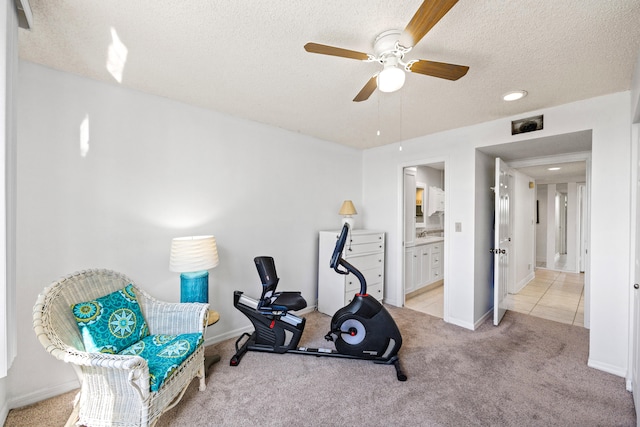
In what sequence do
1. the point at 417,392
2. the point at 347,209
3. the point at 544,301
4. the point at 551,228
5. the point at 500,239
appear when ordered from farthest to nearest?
the point at 551,228 → the point at 544,301 → the point at 347,209 → the point at 500,239 → the point at 417,392

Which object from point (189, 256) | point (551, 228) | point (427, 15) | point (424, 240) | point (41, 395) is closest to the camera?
point (427, 15)

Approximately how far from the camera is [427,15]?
1.15m

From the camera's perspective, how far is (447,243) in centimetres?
341

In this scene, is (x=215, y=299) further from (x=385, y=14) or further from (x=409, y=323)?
(x=385, y=14)

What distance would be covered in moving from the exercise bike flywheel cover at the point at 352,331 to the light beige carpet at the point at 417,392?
0.21 m

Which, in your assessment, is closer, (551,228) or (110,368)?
(110,368)

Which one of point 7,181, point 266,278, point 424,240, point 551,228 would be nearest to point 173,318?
point 266,278

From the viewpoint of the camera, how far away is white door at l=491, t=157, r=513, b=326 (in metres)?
3.20

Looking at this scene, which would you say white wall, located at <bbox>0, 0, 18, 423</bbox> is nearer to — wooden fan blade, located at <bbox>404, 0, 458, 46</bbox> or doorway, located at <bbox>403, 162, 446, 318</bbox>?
wooden fan blade, located at <bbox>404, 0, 458, 46</bbox>

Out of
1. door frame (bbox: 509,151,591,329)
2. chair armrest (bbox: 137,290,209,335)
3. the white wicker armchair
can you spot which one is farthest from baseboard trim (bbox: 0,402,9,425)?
door frame (bbox: 509,151,591,329)

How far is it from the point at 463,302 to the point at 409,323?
68 centimetres

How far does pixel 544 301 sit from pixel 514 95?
334 cm

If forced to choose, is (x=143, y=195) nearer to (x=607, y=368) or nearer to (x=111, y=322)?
(x=111, y=322)

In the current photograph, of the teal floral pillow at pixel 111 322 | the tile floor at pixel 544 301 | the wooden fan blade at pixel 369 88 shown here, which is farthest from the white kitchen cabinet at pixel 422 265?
the teal floral pillow at pixel 111 322
